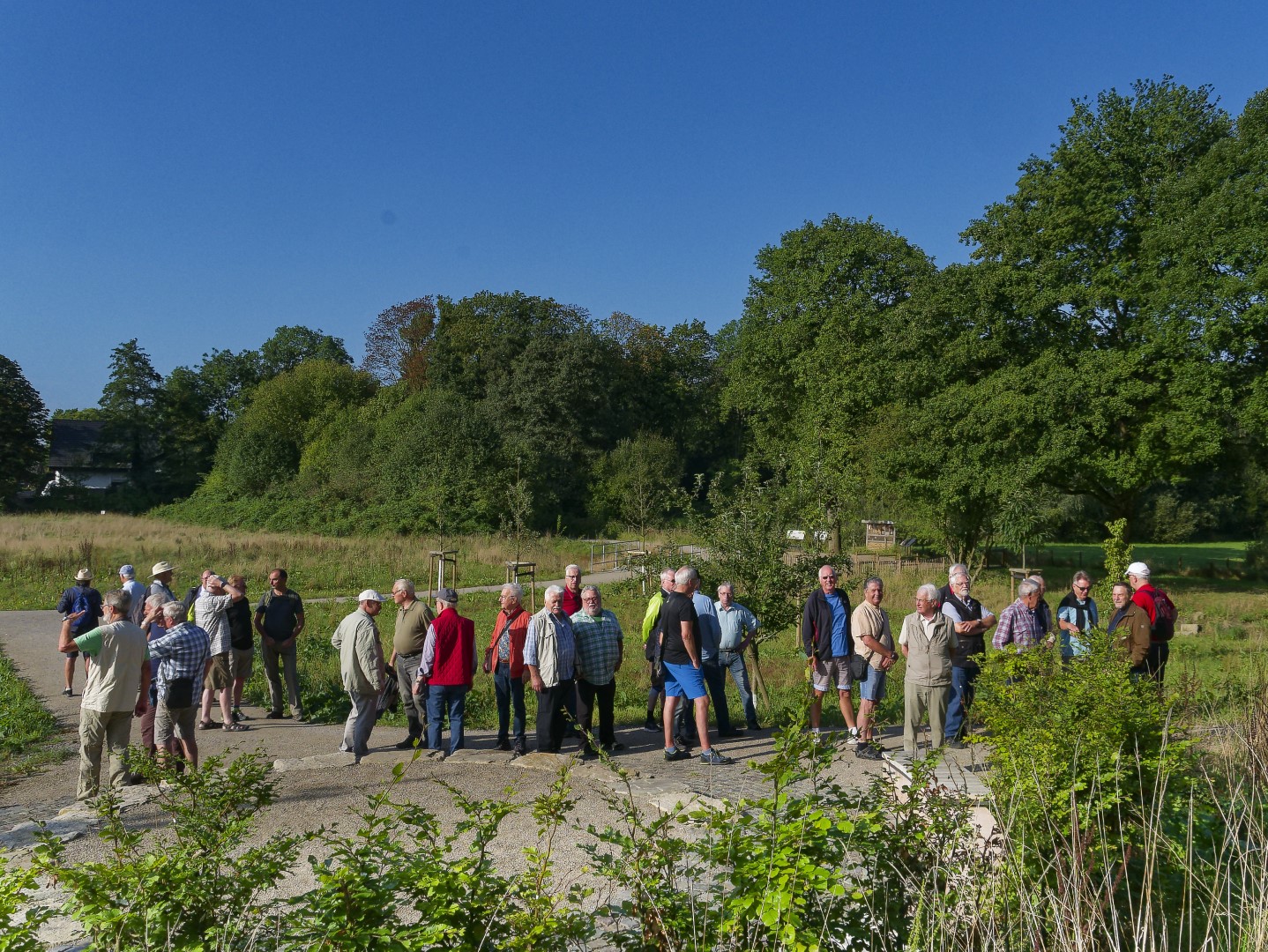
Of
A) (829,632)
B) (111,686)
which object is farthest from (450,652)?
(829,632)

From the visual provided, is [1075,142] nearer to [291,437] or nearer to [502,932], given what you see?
[502,932]

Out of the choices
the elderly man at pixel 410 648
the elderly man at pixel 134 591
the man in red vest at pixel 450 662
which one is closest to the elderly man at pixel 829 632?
the man in red vest at pixel 450 662

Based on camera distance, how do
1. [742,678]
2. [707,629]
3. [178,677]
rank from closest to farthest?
1. [178,677]
2. [707,629]
3. [742,678]

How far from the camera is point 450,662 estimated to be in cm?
857

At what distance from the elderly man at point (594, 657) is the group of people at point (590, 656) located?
0.04 feet

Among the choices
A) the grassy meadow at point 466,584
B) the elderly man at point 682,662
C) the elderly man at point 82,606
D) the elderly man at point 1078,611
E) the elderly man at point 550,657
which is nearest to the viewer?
the elderly man at point 550,657

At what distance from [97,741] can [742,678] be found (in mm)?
5983

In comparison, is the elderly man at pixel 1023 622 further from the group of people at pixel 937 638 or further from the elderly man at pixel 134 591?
the elderly man at pixel 134 591

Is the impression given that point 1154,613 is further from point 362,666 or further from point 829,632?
point 362,666

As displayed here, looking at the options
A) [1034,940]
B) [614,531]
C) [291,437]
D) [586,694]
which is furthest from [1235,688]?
[291,437]

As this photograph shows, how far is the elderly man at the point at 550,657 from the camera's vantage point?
8.31 m

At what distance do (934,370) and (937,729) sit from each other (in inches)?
861

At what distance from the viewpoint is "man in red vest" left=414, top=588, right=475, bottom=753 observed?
8.55 meters


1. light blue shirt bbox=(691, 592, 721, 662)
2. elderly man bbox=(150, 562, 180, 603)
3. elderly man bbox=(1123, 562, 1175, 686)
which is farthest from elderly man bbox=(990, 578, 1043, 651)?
elderly man bbox=(150, 562, 180, 603)
